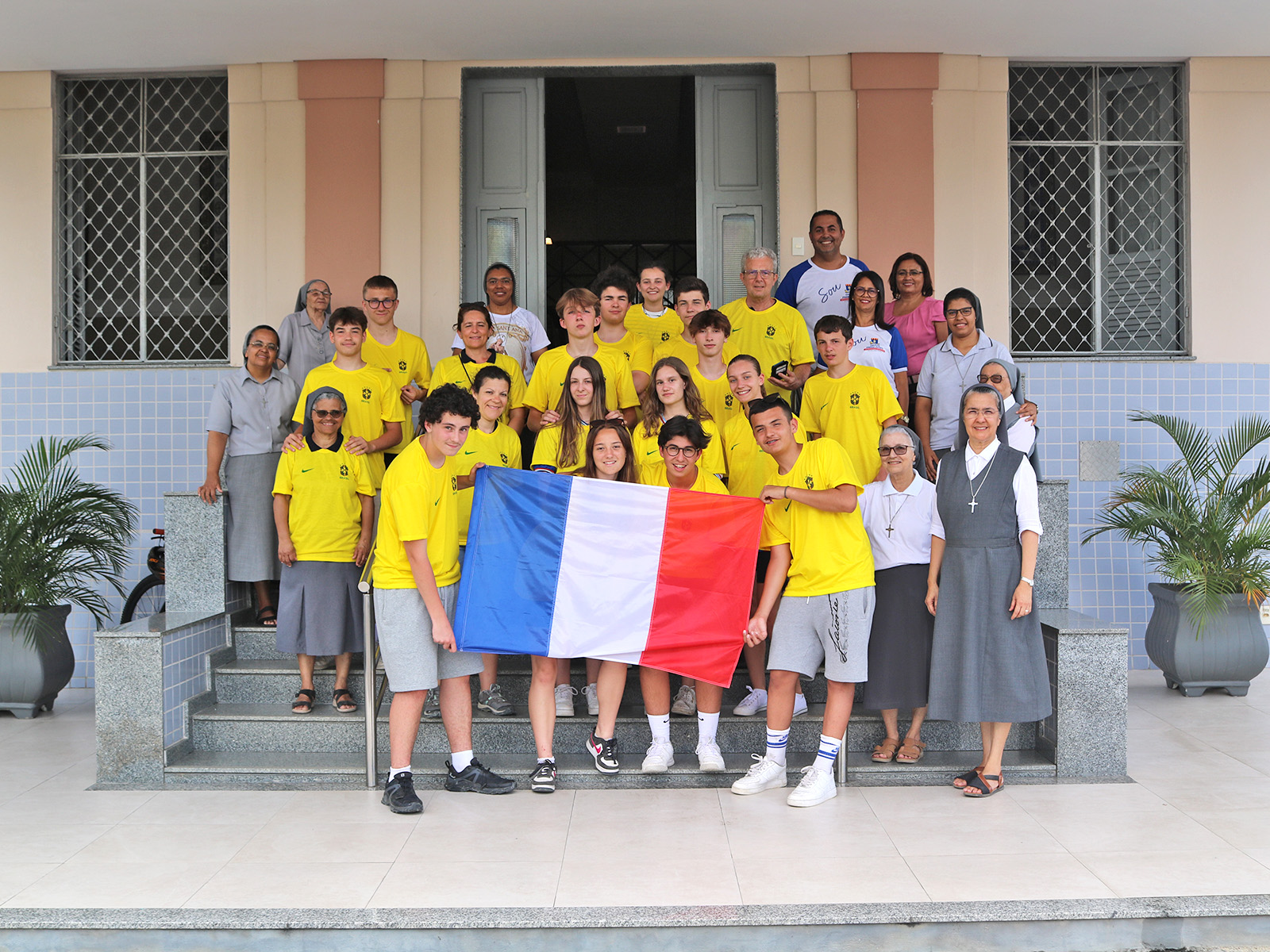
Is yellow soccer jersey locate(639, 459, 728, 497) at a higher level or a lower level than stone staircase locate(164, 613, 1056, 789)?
higher

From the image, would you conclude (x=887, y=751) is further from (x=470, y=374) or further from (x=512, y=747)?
(x=470, y=374)

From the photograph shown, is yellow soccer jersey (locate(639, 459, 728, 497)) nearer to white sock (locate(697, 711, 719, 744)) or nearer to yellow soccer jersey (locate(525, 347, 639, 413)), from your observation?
yellow soccer jersey (locate(525, 347, 639, 413))

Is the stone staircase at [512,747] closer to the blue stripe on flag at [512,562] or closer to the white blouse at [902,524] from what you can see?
the blue stripe on flag at [512,562]

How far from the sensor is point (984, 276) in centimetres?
703

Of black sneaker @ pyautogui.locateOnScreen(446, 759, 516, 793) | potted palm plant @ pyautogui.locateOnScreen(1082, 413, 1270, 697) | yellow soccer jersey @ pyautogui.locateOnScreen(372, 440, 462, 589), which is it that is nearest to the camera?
yellow soccer jersey @ pyautogui.locateOnScreen(372, 440, 462, 589)

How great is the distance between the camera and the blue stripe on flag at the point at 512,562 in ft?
14.6

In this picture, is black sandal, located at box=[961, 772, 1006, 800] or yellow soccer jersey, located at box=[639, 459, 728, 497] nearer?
black sandal, located at box=[961, 772, 1006, 800]

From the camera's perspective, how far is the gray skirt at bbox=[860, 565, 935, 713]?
179 inches

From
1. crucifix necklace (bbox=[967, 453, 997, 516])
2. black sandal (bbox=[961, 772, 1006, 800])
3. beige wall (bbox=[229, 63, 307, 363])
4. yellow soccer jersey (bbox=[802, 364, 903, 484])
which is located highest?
beige wall (bbox=[229, 63, 307, 363])

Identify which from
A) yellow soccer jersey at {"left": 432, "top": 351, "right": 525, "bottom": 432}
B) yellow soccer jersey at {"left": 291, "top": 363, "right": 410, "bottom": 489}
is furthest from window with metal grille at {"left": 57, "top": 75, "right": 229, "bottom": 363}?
yellow soccer jersey at {"left": 432, "top": 351, "right": 525, "bottom": 432}

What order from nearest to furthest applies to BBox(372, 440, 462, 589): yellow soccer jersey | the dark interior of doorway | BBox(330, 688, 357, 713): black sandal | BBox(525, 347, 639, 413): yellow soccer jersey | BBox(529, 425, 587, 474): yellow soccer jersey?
BBox(372, 440, 462, 589): yellow soccer jersey → BBox(529, 425, 587, 474): yellow soccer jersey → BBox(330, 688, 357, 713): black sandal → BBox(525, 347, 639, 413): yellow soccer jersey → the dark interior of doorway

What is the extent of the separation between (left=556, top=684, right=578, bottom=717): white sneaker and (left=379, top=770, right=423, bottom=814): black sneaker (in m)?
0.81

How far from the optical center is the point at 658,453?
4.69 meters

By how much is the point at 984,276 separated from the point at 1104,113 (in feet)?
5.03
